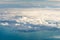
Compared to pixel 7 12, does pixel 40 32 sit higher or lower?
lower

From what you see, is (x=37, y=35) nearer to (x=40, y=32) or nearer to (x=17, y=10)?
(x=40, y=32)

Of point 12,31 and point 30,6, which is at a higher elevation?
point 30,6

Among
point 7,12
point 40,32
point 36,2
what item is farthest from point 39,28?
point 7,12

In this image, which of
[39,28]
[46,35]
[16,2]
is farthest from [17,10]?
[46,35]

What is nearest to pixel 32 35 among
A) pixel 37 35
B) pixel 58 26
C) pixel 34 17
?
pixel 37 35

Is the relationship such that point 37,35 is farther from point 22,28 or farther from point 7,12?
point 7,12

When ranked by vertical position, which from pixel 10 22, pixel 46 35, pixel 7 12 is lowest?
pixel 46 35
